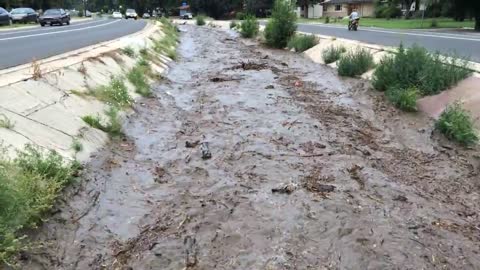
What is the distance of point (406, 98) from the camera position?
12641mm

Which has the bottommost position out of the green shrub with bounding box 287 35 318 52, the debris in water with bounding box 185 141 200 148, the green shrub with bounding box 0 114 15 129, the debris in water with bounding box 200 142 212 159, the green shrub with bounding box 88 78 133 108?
the debris in water with bounding box 185 141 200 148

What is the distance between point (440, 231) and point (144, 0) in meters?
123

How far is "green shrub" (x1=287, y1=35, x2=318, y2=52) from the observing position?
2722 centimetres

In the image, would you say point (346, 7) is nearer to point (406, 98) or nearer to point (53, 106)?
point (406, 98)

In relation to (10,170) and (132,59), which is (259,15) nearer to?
(132,59)

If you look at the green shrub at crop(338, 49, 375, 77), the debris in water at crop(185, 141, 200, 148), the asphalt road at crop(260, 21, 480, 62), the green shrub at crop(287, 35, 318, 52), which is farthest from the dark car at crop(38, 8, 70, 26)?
the debris in water at crop(185, 141, 200, 148)

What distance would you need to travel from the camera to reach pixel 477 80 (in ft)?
39.5

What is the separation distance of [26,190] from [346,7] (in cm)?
9626

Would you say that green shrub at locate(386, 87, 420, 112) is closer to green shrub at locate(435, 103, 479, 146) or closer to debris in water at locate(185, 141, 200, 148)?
green shrub at locate(435, 103, 479, 146)

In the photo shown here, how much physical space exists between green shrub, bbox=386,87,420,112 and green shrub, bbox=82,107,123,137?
6.73m

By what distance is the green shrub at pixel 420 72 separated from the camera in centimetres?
1252

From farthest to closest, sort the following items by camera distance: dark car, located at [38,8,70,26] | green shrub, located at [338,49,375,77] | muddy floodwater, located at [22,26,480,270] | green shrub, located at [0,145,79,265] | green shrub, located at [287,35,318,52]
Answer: dark car, located at [38,8,70,26] → green shrub, located at [287,35,318,52] → green shrub, located at [338,49,375,77] → muddy floodwater, located at [22,26,480,270] → green shrub, located at [0,145,79,265]

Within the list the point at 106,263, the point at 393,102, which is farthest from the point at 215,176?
the point at 393,102

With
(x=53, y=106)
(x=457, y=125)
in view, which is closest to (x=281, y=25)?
(x=457, y=125)
